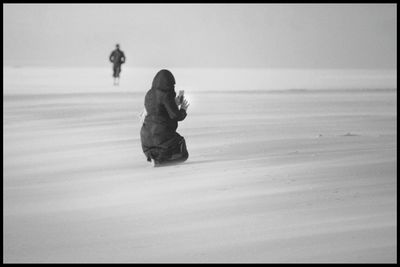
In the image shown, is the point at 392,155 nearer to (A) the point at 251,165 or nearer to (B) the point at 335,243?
(A) the point at 251,165

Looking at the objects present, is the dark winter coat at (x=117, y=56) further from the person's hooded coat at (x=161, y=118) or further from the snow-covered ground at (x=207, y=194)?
the person's hooded coat at (x=161, y=118)

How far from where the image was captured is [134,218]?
8727 millimetres

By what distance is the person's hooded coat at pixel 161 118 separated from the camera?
11.7 metres

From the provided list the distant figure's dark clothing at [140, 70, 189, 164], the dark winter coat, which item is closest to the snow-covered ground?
the distant figure's dark clothing at [140, 70, 189, 164]

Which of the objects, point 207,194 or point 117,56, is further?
point 117,56

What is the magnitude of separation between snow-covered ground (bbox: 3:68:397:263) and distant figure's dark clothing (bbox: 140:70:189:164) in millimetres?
303

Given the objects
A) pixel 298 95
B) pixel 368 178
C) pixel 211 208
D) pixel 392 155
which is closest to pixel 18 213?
pixel 211 208

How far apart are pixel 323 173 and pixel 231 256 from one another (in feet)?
13.2

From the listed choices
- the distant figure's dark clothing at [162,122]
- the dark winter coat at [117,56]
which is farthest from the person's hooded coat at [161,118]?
the dark winter coat at [117,56]

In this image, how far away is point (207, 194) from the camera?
981cm

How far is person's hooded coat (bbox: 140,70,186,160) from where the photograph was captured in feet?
38.4

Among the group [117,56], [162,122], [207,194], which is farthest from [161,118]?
[117,56]

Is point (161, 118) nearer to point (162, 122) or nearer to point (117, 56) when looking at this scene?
point (162, 122)

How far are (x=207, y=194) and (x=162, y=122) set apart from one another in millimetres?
2270
